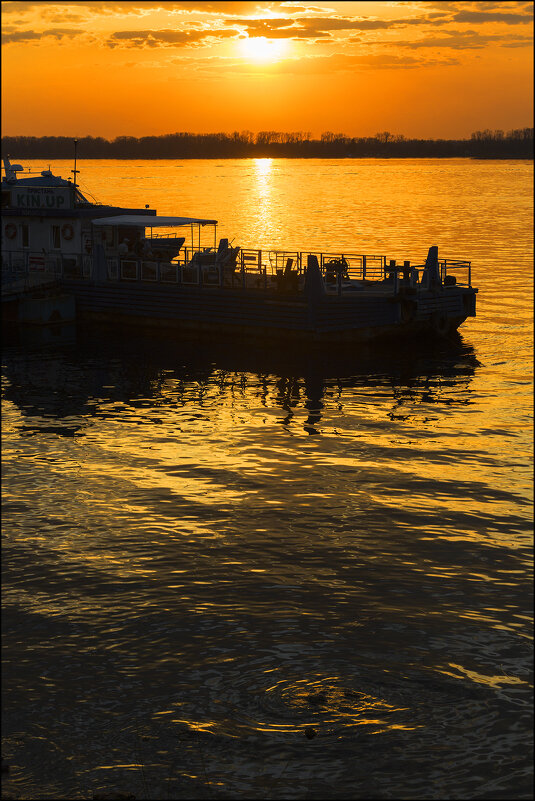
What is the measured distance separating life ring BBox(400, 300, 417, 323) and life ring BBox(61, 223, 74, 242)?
16.8 metres

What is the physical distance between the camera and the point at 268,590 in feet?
55.1

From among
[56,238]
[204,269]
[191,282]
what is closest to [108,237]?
[56,238]

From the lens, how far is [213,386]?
35.1 metres

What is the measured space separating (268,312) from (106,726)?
29869mm

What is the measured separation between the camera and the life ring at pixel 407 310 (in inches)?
→ 1609

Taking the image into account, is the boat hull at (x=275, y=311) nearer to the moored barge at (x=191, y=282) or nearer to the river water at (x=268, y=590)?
the moored barge at (x=191, y=282)

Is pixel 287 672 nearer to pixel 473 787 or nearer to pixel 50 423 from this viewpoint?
pixel 473 787

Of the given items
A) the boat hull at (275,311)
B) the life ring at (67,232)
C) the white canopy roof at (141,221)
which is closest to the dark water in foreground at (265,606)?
the boat hull at (275,311)

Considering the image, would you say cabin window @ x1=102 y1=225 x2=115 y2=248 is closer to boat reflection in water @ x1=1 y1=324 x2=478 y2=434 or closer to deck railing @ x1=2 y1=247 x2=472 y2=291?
deck railing @ x1=2 y1=247 x2=472 y2=291

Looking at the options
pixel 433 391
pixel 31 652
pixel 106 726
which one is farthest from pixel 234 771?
pixel 433 391

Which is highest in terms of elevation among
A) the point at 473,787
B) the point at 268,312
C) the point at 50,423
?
the point at 268,312

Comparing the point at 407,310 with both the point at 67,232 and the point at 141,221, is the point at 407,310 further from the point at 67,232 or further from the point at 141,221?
the point at 67,232

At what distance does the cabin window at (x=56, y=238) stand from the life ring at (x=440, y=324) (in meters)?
18.3

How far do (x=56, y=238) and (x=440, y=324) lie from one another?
18727 mm
